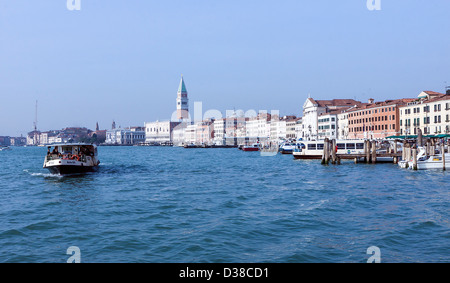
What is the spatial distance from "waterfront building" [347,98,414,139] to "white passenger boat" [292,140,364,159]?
2076cm

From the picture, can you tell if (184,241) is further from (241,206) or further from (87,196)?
(87,196)

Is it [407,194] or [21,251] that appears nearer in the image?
[21,251]

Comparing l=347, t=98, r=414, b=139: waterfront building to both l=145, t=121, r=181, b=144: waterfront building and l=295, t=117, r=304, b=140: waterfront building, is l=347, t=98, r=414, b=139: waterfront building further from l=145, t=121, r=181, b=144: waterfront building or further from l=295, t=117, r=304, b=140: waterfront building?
l=145, t=121, r=181, b=144: waterfront building

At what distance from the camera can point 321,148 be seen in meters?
45.7

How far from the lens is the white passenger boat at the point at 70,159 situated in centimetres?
2806

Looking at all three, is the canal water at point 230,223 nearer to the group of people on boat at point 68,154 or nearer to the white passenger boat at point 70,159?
the white passenger boat at point 70,159

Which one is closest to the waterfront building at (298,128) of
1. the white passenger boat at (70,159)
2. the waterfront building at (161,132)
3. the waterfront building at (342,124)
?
the waterfront building at (342,124)

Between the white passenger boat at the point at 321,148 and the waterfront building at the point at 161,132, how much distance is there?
143 meters

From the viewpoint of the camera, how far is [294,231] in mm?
10984
